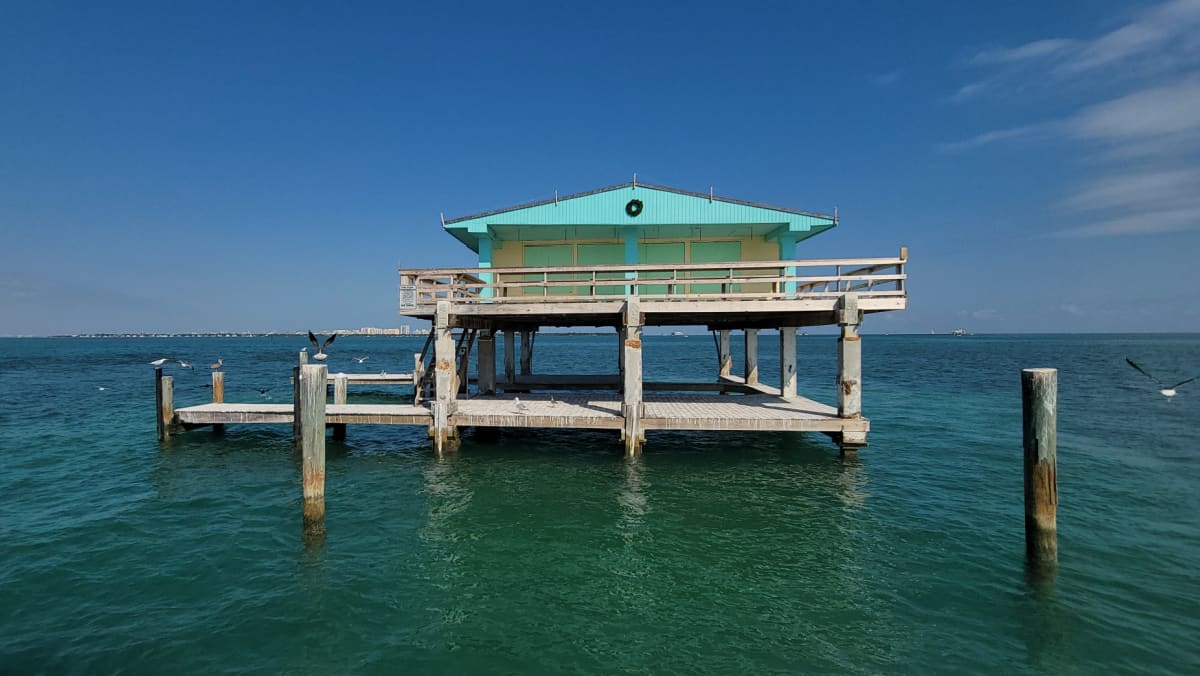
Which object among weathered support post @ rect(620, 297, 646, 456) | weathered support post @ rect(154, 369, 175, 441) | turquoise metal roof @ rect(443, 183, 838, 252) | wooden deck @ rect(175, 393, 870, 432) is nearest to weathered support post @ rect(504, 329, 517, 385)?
wooden deck @ rect(175, 393, 870, 432)

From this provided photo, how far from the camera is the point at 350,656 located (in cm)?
645

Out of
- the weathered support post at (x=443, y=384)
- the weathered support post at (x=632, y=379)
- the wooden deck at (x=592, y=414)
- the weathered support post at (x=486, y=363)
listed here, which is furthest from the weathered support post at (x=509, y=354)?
the weathered support post at (x=632, y=379)

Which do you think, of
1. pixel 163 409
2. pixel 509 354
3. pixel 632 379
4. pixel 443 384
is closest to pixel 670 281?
pixel 632 379

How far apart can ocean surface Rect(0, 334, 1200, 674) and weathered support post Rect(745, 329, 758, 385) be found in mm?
6495

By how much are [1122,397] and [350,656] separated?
134 ft

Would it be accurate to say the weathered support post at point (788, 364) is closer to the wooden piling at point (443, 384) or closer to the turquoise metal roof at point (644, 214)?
the turquoise metal roof at point (644, 214)

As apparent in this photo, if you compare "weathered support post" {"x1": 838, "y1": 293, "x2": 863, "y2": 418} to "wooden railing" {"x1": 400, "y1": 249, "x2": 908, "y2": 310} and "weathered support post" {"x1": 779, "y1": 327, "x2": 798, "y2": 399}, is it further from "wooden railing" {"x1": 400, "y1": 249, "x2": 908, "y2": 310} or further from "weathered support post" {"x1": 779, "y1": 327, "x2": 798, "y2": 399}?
"weathered support post" {"x1": 779, "y1": 327, "x2": 798, "y2": 399}

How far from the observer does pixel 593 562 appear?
8969 mm

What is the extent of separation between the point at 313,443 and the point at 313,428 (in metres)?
0.31

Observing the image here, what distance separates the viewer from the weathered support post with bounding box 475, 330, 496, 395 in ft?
66.1

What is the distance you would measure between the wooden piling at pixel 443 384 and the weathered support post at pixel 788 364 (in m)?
11.5

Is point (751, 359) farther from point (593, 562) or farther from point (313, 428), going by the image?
point (313, 428)

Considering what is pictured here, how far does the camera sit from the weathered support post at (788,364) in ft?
62.6

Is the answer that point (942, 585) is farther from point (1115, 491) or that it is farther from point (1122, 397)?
point (1122, 397)
